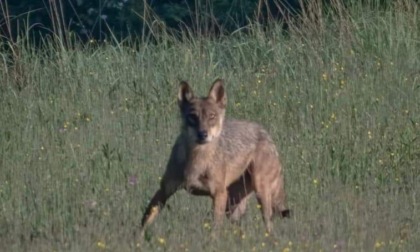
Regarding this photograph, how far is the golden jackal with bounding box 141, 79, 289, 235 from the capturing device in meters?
9.55

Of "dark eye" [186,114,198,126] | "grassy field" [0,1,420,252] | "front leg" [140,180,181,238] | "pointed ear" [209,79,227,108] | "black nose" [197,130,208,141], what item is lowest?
"grassy field" [0,1,420,252]

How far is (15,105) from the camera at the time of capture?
1353cm

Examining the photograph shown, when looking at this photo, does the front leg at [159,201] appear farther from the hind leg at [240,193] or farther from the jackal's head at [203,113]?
the hind leg at [240,193]

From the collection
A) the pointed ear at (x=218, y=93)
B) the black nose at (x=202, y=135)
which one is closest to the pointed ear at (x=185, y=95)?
the pointed ear at (x=218, y=93)

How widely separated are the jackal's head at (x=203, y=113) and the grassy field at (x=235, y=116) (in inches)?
22.9

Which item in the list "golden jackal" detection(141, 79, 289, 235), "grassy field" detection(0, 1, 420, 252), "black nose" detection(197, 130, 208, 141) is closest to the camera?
"grassy field" detection(0, 1, 420, 252)

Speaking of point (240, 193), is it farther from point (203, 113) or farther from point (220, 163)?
point (203, 113)

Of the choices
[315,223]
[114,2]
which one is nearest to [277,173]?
[315,223]

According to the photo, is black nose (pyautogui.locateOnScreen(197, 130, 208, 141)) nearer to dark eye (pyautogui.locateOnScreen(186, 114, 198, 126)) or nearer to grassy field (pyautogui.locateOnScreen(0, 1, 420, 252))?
dark eye (pyautogui.locateOnScreen(186, 114, 198, 126))

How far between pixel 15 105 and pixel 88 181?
122 inches

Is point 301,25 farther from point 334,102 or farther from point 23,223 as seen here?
point 23,223

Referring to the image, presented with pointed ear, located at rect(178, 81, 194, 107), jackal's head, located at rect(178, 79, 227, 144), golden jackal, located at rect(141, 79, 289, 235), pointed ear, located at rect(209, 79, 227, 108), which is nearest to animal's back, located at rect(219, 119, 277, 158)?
golden jackal, located at rect(141, 79, 289, 235)

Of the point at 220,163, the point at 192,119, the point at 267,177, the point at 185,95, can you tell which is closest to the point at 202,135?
the point at 192,119

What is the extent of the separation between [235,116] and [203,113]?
343cm
